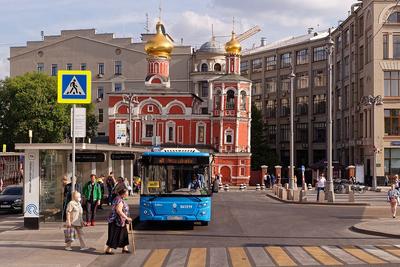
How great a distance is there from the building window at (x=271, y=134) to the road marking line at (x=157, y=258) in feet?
305

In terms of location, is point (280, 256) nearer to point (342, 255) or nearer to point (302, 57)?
point (342, 255)

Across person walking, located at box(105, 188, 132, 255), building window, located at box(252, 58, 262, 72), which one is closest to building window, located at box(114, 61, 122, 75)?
building window, located at box(252, 58, 262, 72)

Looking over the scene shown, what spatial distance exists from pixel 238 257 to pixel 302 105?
9003cm

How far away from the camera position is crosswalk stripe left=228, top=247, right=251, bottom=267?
48.6 ft

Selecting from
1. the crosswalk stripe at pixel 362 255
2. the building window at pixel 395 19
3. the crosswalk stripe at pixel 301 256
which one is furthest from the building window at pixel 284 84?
the crosswalk stripe at pixel 301 256

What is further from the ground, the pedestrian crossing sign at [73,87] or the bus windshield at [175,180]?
the pedestrian crossing sign at [73,87]

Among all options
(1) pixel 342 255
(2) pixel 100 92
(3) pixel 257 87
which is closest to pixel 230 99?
(3) pixel 257 87

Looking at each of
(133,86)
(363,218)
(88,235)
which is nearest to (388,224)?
(363,218)

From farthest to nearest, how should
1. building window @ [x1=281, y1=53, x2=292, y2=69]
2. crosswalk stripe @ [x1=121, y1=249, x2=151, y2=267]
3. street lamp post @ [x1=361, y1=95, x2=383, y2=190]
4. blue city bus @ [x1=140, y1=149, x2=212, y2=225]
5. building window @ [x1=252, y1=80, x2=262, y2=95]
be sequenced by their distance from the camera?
building window @ [x1=252, y1=80, x2=262, y2=95] → building window @ [x1=281, y1=53, x2=292, y2=69] → street lamp post @ [x1=361, y1=95, x2=383, y2=190] → blue city bus @ [x1=140, y1=149, x2=212, y2=225] → crosswalk stripe @ [x1=121, y1=249, x2=151, y2=267]

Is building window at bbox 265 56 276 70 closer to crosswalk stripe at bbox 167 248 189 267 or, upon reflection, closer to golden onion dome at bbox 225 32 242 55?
golden onion dome at bbox 225 32 242 55

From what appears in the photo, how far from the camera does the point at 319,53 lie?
100562 mm

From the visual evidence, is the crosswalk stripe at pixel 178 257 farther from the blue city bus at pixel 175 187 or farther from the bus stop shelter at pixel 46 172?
the bus stop shelter at pixel 46 172

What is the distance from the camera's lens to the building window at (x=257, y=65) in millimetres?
113375

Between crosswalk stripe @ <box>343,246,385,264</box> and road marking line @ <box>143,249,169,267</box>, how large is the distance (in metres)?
4.56
